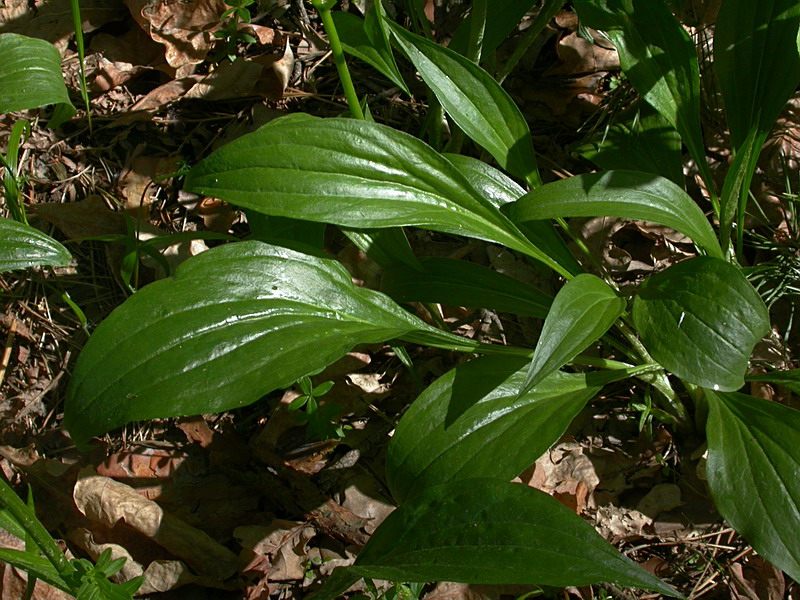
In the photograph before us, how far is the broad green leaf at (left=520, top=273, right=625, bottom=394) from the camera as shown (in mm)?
1014

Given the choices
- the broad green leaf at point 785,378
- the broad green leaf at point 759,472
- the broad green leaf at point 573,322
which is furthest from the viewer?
the broad green leaf at point 785,378

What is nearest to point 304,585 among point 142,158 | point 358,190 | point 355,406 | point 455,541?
point 355,406

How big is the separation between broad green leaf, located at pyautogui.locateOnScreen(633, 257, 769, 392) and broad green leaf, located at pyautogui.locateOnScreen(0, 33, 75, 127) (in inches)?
49.7

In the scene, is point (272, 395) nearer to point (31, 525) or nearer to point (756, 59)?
point (31, 525)

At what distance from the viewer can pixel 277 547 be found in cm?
144

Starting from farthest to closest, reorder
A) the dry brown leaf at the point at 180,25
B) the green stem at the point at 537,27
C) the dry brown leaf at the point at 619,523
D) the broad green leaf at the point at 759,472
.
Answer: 1. the dry brown leaf at the point at 180,25
2. the green stem at the point at 537,27
3. the dry brown leaf at the point at 619,523
4. the broad green leaf at the point at 759,472

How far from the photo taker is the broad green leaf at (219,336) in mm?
1054

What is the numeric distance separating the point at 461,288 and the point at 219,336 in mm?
562

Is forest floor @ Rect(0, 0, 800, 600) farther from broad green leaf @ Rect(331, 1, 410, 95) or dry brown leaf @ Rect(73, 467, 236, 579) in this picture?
broad green leaf @ Rect(331, 1, 410, 95)

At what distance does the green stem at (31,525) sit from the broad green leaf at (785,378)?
4.19 feet

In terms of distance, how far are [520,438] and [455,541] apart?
0.25m

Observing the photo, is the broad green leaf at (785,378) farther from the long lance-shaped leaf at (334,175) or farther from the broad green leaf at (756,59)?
the long lance-shaped leaf at (334,175)

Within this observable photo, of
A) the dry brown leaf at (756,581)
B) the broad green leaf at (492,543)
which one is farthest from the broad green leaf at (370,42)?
the dry brown leaf at (756,581)

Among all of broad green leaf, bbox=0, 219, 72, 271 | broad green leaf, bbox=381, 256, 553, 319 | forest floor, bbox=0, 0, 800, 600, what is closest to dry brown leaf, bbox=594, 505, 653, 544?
forest floor, bbox=0, 0, 800, 600
